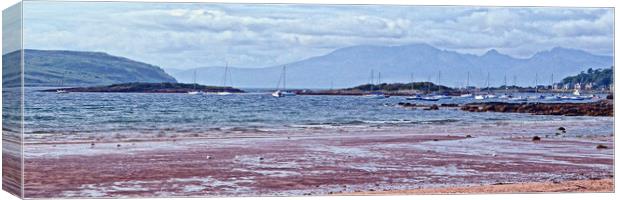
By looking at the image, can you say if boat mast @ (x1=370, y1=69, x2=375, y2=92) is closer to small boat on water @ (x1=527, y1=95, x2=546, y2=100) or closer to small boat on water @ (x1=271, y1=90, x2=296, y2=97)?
small boat on water @ (x1=271, y1=90, x2=296, y2=97)

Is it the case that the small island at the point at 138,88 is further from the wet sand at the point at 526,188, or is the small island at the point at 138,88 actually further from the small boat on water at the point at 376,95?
the wet sand at the point at 526,188

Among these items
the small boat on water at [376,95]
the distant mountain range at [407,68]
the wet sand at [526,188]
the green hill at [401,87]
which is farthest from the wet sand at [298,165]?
the distant mountain range at [407,68]

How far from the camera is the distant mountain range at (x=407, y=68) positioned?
20.5 metres

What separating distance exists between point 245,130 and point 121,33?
2.63m

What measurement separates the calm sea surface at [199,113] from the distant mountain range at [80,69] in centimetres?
25

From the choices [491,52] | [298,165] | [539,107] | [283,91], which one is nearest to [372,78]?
[283,91]

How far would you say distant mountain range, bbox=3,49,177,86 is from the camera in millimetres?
18344

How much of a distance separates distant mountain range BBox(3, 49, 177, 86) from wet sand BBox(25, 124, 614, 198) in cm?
99

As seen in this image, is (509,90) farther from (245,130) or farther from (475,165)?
(245,130)

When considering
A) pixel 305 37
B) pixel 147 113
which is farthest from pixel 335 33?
pixel 147 113

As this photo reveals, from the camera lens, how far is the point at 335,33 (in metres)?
20.3

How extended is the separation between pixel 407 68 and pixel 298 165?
9.52ft

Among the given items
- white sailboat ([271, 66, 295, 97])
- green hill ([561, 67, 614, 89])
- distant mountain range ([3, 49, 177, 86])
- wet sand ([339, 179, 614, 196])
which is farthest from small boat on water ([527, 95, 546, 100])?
distant mountain range ([3, 49, 177, 86])

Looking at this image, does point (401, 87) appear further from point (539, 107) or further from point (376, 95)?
point (539, 107)
